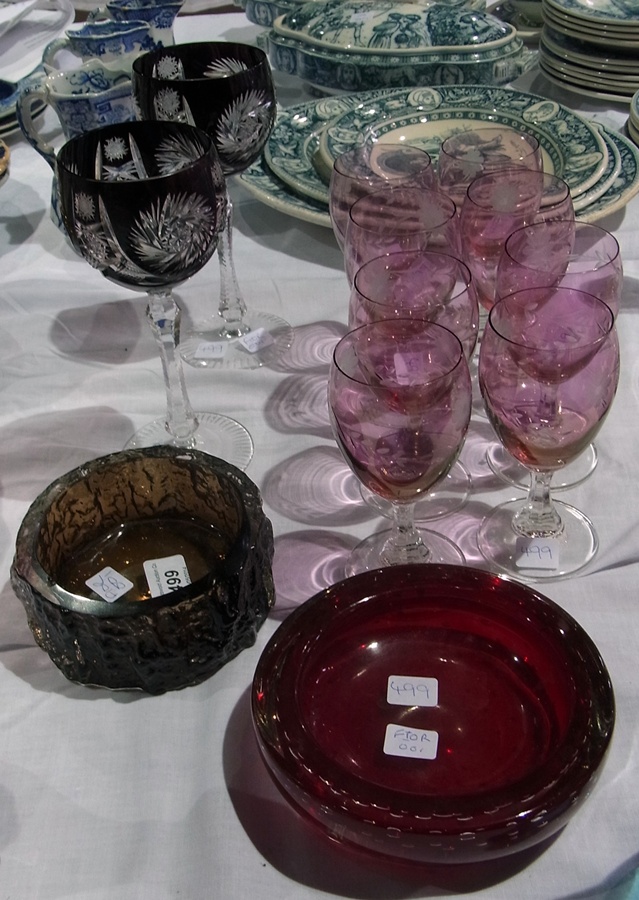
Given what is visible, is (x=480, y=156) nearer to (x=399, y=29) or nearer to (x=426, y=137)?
(x=426, y=137)

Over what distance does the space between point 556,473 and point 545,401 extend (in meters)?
0.11

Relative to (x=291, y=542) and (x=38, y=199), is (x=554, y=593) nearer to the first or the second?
(x=291, y=542)

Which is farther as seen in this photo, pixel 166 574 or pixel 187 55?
pixel 187 55

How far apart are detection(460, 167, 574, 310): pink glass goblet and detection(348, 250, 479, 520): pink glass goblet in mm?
66

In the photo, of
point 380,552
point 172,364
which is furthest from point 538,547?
point 172,364

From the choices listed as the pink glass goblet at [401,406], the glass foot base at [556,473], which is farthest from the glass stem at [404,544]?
the glass foot base at [556,473]

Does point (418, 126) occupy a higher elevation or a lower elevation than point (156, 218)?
lower

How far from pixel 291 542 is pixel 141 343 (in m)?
0.31

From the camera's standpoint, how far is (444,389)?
50cm

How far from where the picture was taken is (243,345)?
2.68 feet

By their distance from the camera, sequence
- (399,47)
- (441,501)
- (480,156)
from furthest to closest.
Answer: (399,47) < (480,156) < (441,501)

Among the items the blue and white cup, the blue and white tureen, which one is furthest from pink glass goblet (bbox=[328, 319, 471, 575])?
the blue and white tureen

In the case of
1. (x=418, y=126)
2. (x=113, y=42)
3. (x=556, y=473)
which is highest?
(x=113, y=42)

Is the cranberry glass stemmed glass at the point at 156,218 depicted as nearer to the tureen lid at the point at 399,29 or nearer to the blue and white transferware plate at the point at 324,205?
the blue and white transferware plate at the point at 324,205
